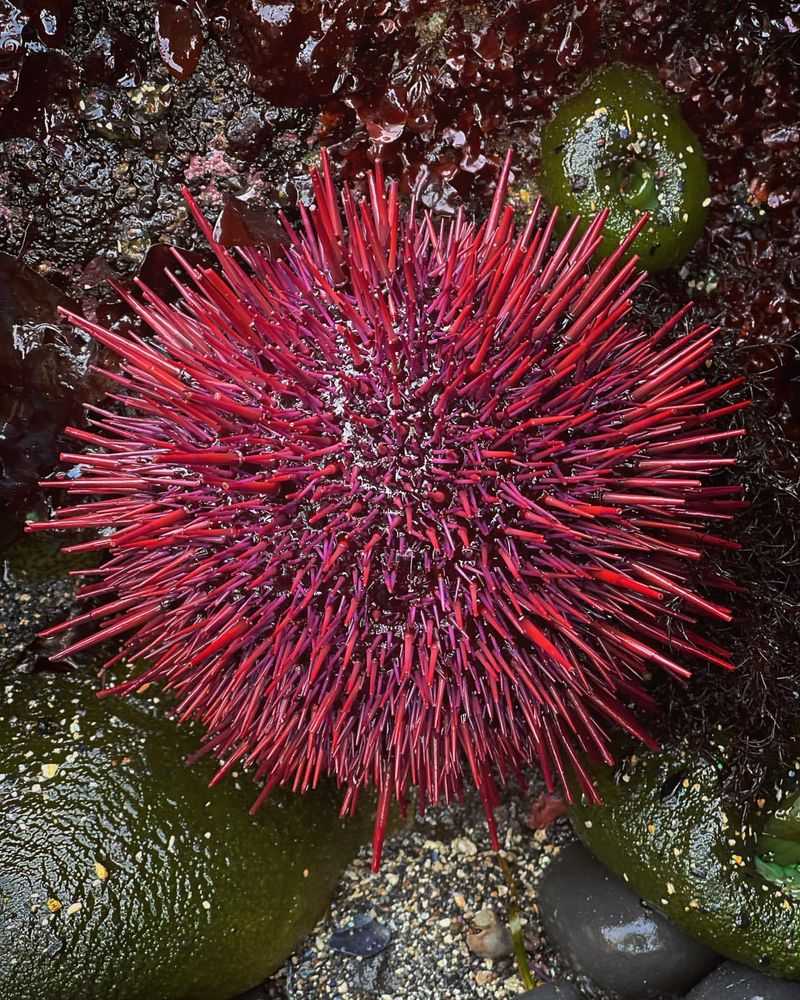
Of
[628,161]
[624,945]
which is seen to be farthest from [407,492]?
[624,945]

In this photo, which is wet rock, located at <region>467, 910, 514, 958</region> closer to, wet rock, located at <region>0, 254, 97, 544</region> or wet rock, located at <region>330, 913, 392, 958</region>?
wet rock, located at <region>330, 913, 392, 958</region>

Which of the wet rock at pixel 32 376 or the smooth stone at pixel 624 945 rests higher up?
the wet rock at pixel 32 376

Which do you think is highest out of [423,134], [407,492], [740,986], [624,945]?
[423,134]

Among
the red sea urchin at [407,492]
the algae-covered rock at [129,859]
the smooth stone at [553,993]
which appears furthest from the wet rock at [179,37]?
the smooth stone at [553,993]

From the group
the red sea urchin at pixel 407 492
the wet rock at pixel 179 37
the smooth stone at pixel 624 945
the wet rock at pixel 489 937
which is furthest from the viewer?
the wet rock at pixel 489 937

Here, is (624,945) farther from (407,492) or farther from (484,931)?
(407,492)

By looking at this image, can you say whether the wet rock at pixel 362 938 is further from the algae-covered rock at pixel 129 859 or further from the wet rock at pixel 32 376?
the wet rock at pixel 32 376
